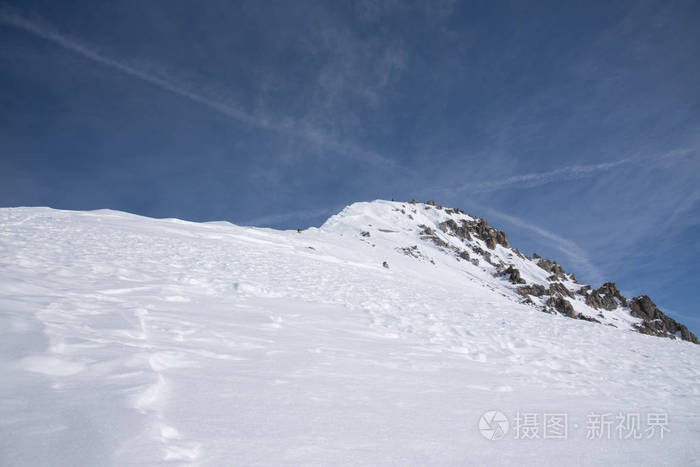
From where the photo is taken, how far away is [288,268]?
14.1 metres

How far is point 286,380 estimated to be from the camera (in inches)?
139

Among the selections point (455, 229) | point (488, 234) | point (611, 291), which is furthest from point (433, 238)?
point (611, 291)

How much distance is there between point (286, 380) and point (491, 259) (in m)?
95.1

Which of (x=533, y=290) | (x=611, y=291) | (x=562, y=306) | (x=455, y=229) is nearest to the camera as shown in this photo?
(x=562, y=306)

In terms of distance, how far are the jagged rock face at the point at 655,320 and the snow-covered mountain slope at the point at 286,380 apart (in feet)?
334

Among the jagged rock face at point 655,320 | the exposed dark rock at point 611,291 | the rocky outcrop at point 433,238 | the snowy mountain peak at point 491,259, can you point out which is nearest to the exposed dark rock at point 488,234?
the snowy mountain peak at point 491,259

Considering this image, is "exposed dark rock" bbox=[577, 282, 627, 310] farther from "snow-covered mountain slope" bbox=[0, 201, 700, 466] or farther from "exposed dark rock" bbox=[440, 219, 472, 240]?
"snow-covered mountain slope" bbox=[0, 201, 700, 466]

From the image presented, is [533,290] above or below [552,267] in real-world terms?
below

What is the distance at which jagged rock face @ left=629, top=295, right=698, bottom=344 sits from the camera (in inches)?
3191

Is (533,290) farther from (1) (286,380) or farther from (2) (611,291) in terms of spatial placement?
(1) (286,380)

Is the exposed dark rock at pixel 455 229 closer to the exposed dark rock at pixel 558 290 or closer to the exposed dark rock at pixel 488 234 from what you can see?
the exposed dark rock at pixel 488 234

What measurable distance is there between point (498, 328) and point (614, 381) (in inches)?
139

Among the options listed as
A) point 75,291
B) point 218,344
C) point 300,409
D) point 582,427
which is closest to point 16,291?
point 75,291

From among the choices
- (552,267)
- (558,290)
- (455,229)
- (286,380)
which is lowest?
(286,380)
